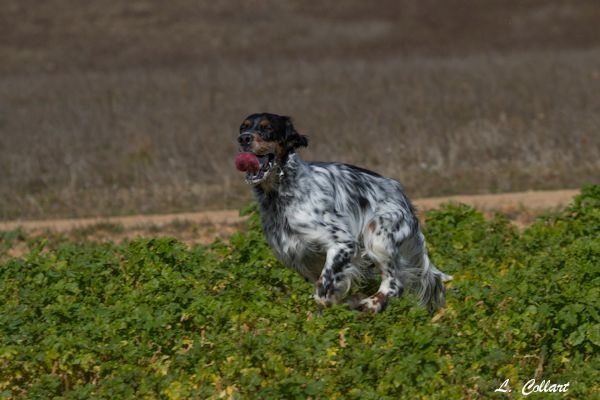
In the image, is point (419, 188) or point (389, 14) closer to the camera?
point (419, 188)

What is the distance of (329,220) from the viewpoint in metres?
8.08

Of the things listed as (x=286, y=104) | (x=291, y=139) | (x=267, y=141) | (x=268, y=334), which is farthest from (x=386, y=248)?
(x=286, y=104)

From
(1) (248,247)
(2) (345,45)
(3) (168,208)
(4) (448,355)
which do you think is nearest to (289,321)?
(4) (448,355)

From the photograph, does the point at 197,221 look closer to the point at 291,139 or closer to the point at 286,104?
the point at 291,139

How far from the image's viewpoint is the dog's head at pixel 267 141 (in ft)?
26.1

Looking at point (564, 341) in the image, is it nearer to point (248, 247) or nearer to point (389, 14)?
point (248, 247)

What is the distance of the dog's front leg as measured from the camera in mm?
7957

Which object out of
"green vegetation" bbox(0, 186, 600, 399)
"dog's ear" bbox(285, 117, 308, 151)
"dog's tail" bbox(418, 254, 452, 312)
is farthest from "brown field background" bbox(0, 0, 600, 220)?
"dog's ear" bbox(285, 117, 308, 151)

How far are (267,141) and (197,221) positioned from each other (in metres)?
5.62

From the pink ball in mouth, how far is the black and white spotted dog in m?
0.02

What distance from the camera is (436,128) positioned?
19703 millimetres

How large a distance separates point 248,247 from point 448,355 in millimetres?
2821

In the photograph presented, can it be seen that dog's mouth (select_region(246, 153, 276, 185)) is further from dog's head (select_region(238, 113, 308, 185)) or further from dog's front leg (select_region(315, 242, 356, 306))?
dog's front leg (select_region(315, 242, 356, 306))

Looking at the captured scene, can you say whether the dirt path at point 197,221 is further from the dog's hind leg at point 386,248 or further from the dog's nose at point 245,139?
the dog's nose at point 245,139
